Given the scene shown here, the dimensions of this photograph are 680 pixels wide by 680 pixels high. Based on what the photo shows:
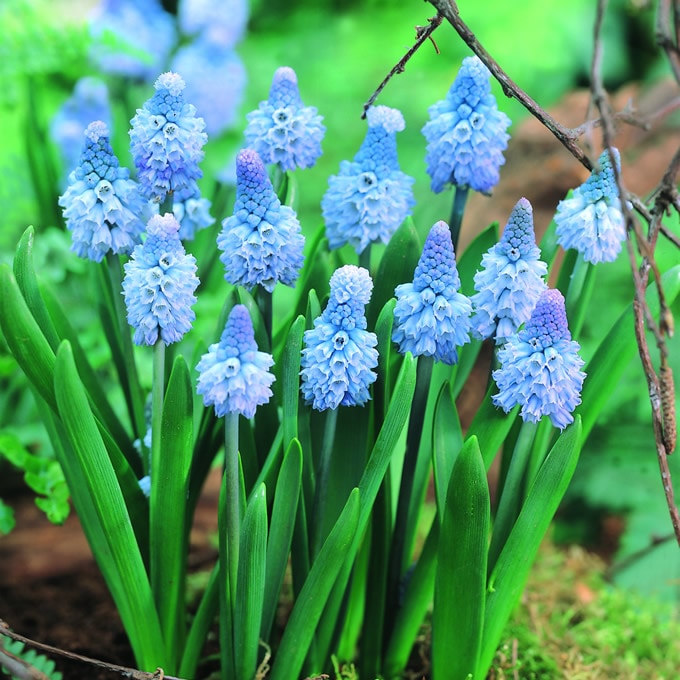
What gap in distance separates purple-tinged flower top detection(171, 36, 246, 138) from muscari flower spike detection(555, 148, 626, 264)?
5.56 ft

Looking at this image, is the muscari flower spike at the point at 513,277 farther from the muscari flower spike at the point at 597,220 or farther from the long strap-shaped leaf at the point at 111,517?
the long strap-shaped leaf at the point at 111,517

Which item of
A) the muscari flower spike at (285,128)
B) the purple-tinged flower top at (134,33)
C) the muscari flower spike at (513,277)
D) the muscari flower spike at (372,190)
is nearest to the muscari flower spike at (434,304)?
the muscari flower spike at (513,277)

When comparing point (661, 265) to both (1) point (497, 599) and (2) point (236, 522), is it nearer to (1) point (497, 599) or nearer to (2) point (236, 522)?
(1) point (497, 599)

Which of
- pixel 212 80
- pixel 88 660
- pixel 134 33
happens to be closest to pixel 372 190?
pixel 88 660

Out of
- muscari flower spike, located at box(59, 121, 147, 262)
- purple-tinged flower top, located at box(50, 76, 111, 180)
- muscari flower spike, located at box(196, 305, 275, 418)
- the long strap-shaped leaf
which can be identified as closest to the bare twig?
the long strap-shaped leaf

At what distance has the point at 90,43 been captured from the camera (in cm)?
235

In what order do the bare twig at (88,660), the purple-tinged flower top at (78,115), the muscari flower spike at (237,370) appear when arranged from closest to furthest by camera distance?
the muscari flower spike at (237,370), the bare twig at (88,660), the purple-tinged flower top at (78,115)

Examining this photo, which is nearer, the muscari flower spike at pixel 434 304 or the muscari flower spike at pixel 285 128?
the muscari flower spike at pixel 434 304

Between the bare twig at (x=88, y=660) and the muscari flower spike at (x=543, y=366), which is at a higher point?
the muscari flower spike at (x=543, y=366)

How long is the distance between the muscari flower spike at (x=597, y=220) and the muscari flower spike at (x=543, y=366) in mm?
131

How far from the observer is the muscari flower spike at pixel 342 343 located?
0.98 m

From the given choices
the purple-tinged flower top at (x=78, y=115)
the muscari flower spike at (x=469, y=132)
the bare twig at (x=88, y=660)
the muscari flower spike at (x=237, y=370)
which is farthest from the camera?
the purple-tinged flower top at (x=78, y=115)

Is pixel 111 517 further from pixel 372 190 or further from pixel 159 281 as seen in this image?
pixel 372 190

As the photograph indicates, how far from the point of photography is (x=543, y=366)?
3.29ft
